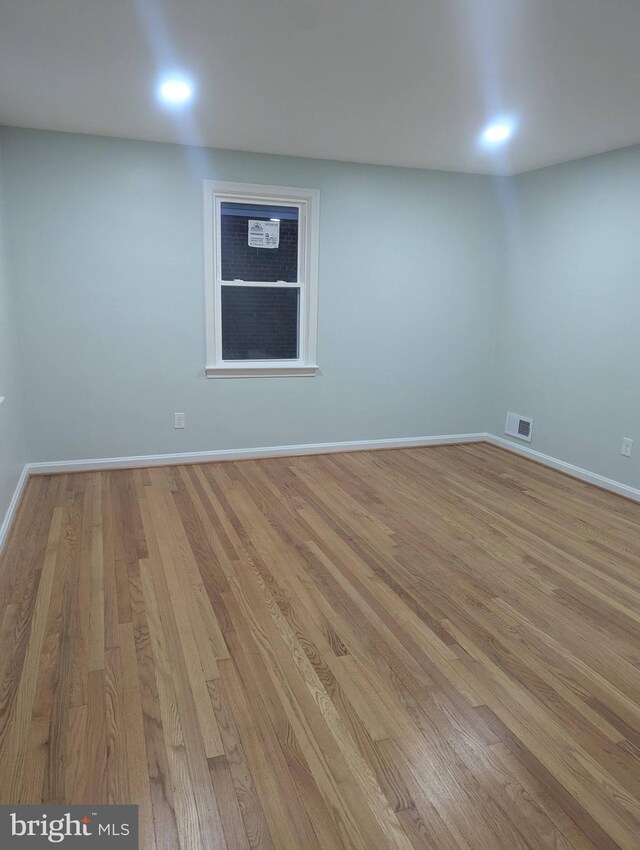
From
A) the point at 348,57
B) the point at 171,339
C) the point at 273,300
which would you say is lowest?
the point at 171,339

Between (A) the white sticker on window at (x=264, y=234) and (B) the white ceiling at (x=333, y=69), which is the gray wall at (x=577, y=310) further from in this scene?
(A) the white sticker on window at (x=264, y=234)

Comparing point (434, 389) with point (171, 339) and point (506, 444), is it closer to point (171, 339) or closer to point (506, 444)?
point (506, 444)

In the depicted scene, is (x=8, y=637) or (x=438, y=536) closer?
(x=8, y=637)

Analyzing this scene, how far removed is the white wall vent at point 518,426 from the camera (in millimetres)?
4988

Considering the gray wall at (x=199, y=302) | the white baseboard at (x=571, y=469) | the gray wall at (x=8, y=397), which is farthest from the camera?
the white baseboard at (x=571, y=469)

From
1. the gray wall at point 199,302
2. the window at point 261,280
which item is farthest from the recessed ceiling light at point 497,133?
the window at point 261,280

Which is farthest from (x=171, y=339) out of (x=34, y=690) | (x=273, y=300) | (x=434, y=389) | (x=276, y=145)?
(x=34, y=690)

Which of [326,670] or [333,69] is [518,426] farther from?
[326,670]

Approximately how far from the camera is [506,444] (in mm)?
5250

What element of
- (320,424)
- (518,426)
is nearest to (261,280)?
(320,424)

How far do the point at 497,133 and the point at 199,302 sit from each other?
7.85 ft

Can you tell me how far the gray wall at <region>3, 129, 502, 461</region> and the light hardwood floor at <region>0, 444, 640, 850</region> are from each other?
0.92m

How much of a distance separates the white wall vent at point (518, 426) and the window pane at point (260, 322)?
2074 millimetres

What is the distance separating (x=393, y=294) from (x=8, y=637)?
3799 mm
